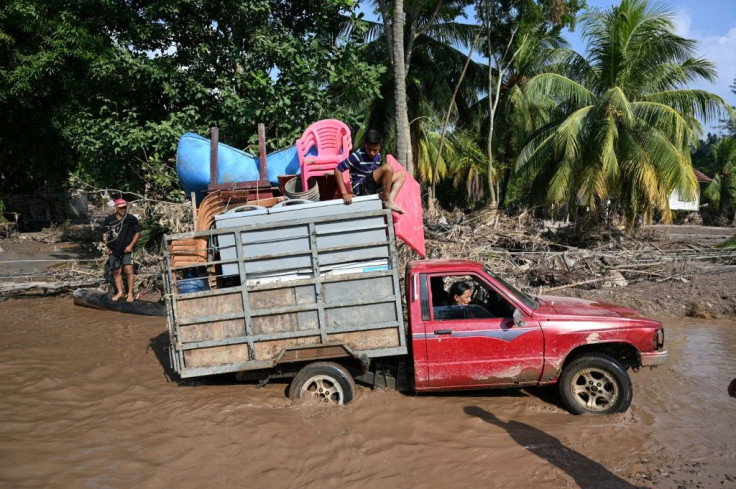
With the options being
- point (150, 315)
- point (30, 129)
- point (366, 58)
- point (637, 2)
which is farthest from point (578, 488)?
point (30, 129)

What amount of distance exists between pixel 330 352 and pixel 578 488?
2.39 meters

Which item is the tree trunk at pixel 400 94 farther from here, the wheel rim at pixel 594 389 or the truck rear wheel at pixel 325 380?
the wheel rim at pixel 594 389

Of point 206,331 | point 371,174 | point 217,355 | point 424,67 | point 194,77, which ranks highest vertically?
point 424,67

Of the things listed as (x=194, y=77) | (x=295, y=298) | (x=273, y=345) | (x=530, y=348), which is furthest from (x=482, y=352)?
(x=194, y=77)

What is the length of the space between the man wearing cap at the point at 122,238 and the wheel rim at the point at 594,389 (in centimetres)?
729

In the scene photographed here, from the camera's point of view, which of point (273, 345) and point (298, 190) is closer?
point (273, 345)

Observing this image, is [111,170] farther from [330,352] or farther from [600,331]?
[600,331]

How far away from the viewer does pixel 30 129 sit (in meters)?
16.9

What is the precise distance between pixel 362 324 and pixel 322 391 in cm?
82

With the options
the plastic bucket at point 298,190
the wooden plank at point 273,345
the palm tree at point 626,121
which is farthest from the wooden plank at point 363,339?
the palm tree at point 626,121

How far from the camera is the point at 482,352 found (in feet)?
15.6

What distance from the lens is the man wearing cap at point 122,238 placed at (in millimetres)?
8500

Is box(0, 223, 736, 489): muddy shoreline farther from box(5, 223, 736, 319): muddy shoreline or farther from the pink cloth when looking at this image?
box(5, 223, 736, 319): muddy shoreline

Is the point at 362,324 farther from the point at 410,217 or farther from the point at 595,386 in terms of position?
the point at 595,386
